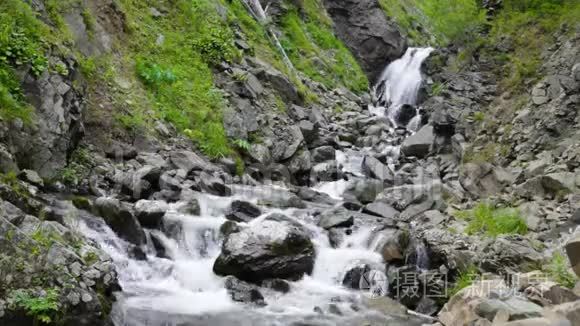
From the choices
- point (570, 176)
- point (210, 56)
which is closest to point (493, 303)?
point (570, 176)

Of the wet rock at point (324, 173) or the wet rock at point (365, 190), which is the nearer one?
the wet rock at point (365, 190)

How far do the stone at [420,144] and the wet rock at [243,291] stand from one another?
11298 mm

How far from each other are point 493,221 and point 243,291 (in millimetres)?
6144

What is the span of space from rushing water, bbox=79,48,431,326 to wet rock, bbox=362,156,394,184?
5.05 m

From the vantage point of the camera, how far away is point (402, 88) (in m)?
28.4

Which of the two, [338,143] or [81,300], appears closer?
[81,300]

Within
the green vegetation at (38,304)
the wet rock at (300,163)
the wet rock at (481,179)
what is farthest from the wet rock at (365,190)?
the green vegetation at (38,304)

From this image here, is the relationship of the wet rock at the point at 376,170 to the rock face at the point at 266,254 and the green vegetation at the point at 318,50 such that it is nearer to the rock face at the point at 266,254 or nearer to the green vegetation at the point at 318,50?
the rock face at the point at 266,254

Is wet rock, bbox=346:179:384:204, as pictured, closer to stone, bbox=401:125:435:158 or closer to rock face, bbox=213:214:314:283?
Result: stone, bbox=401:125:435:158

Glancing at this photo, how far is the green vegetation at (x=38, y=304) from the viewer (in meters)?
6.98

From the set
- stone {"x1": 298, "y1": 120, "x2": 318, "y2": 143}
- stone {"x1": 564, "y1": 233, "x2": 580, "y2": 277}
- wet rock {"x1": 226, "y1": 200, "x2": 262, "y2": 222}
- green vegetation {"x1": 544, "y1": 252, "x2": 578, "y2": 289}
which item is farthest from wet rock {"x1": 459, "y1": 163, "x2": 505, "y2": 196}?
stone {"x1": 564, "y1": 233, "x2": 580, "y2": 277}

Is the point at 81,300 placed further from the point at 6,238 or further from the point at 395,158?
the point at 395,158

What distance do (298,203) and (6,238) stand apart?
28.7ft

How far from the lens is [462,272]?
10797 millimetres
